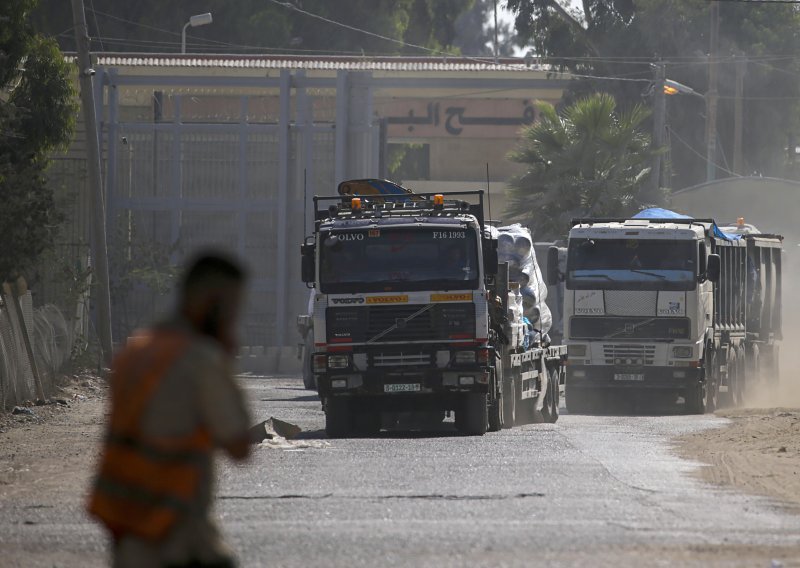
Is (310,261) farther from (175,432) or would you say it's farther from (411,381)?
(175,432)

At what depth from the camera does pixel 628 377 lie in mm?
27719

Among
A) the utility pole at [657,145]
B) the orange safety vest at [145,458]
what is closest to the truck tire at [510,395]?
the orange safety vest at [145,458]

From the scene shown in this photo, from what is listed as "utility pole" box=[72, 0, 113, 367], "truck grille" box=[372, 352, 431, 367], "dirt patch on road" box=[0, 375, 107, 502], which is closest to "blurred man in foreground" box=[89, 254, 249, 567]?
"dirt patch on road" box=[0, 375, 107, 502]

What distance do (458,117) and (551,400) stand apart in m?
38.7

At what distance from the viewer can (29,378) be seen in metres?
24.7

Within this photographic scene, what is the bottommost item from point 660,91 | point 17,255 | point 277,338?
point 277,338

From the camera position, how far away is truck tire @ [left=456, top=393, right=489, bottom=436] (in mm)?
19634

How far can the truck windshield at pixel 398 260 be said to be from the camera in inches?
753

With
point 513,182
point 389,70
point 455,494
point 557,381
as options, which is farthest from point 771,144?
point 455,494

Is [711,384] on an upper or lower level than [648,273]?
lower

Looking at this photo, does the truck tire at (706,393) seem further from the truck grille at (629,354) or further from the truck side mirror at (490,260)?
the truck side mirror at (490,260)

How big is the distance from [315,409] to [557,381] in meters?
4.00

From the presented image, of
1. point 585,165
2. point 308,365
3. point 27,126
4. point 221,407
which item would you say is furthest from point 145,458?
point 585,165

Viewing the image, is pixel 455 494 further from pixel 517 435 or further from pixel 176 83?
pixel 176 83
